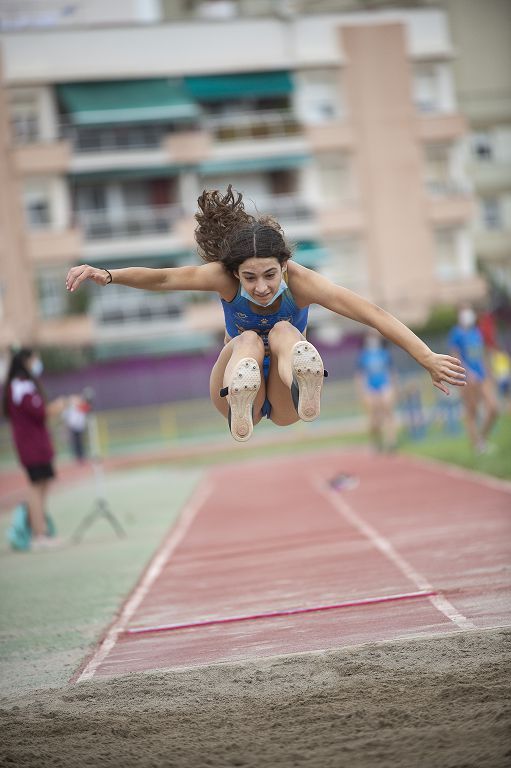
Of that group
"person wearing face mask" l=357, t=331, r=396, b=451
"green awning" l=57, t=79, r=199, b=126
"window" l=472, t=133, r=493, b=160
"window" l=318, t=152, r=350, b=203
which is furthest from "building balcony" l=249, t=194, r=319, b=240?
"person wearing face mask" l=357, t=331, r=396, b=451

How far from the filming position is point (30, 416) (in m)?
10.1

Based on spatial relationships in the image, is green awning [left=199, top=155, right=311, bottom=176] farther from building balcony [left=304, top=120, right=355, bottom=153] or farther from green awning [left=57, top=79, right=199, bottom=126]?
green awning [left=57, top=79, right=199, bottom=126]

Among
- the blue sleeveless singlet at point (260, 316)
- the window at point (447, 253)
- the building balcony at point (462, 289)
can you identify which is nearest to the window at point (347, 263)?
the building balcony at point (462, 289)

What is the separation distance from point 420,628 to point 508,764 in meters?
1.96

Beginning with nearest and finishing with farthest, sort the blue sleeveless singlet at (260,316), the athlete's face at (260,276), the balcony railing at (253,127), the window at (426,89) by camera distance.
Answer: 1. the athlete's face at (260,276)
2. the blue sleeveless singlet at (260,316)
3. the balcony railing at (253,127)
4. the window at (426,89)

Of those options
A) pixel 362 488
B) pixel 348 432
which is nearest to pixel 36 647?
pixel 362 488

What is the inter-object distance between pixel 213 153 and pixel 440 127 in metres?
7.88

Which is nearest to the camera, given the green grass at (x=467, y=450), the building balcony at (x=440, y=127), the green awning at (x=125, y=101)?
the green grass at (x=467, y=450)

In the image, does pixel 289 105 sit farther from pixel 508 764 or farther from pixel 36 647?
pixel 508 764

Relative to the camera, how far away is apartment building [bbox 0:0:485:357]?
33.5 metres

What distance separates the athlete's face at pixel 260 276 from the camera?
18.7 ft

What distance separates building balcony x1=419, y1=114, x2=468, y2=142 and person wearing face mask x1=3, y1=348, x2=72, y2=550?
2810 centimetres

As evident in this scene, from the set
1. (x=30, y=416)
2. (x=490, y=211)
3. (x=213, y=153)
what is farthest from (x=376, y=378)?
(x=490, y=211)

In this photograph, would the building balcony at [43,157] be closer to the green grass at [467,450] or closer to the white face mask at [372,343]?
the green grass at [467,450]
